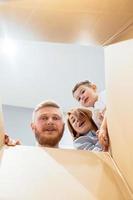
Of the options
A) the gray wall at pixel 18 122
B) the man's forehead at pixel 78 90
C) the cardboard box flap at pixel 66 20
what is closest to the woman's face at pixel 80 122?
the man's forehead at pixel 78 90

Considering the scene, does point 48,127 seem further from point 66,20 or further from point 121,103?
point 66,20

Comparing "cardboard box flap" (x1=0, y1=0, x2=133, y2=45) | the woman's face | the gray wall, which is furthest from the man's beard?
the gray wall

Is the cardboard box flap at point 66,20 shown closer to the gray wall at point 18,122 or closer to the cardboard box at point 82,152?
the cardboard box at point 82,152

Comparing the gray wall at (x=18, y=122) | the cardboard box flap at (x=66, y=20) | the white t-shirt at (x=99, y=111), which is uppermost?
the cardboard box flap at (x=66, y=20)

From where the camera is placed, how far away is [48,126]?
1769 millimetres

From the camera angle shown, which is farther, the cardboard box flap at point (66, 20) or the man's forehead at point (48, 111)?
the man's forehead at point (48, 111)

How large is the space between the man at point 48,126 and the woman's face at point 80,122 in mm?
183

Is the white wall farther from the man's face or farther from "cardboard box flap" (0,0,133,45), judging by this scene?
"cardboard box flap" (0,0,133,45)

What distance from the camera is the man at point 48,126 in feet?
5.78

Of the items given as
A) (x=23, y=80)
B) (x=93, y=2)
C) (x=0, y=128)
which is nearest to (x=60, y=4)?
(x=93, y=2)

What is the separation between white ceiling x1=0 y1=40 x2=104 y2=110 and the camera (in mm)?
2844

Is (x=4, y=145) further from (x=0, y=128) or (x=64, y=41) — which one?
(x=64, y=41)

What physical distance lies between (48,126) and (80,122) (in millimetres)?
284

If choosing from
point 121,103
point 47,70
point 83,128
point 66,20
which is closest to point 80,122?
point 83,128
